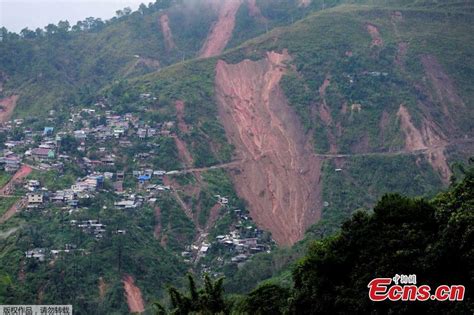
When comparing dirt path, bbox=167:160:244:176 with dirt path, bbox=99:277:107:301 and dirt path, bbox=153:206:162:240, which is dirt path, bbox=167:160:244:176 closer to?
dirt path, bbox=153:206:162:240

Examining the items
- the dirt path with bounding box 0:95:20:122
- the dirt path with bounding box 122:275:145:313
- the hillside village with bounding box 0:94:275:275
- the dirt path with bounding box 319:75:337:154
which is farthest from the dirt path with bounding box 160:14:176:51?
the dirt path with bounding box 122:275:145:313

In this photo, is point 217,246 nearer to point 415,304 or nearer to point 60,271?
point 60,271

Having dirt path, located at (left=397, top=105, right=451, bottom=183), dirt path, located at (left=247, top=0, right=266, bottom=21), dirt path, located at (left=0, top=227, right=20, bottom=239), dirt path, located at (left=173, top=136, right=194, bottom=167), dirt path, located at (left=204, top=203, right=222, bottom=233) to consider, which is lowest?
dirt path, located at (left=397, top=105, right=451, bottom=183)

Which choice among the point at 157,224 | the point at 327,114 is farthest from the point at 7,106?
the point at 327,114

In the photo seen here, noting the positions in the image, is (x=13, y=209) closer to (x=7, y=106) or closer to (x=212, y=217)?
(x=212, y=217)

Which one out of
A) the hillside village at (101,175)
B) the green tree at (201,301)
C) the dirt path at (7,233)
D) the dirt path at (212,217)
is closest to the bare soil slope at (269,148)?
the dirt path at (212,217)
